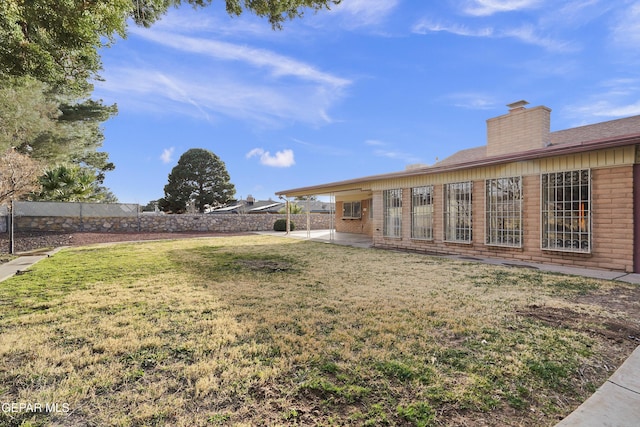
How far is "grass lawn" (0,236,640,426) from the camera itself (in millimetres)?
1975

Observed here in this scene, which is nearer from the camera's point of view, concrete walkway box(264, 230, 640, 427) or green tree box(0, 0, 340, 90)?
concrete walkway box(264, 230, 640, 427)

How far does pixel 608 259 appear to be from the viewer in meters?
6.56

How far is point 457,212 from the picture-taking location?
31.4 feet

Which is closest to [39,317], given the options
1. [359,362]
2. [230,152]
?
[359,362]

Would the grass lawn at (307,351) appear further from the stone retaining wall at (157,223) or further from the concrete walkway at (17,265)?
the stone retaining wall at (157,223)

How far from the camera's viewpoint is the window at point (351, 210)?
18280 mm

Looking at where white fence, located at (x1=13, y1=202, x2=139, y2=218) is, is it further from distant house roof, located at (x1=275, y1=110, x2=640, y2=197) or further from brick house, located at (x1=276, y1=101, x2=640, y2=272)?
brick house, located at (x1=276, y1=101, x2=640, y2=272)

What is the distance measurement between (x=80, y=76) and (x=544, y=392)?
803 cm

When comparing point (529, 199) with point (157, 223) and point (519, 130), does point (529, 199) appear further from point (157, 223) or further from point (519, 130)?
point (157, 223)

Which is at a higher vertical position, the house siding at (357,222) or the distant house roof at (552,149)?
the distant house roof at (552,149)

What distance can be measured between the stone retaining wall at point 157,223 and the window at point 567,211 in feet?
55.2

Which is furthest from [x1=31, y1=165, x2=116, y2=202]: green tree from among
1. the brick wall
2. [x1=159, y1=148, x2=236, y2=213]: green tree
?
the brick wall

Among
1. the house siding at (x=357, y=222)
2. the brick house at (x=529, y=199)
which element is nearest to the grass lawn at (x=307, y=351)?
the brick house at (x=529, y=199)

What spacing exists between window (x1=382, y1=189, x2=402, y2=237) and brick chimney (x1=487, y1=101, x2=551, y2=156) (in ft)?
17.8
